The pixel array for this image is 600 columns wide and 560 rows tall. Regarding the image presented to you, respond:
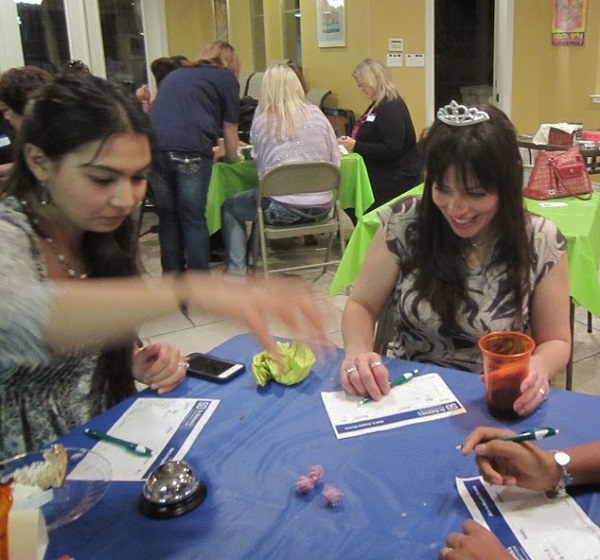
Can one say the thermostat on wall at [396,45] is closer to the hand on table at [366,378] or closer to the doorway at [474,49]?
Result: the doorway at [474,49]

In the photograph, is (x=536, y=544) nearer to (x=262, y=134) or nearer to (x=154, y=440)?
(x=154, y=440)

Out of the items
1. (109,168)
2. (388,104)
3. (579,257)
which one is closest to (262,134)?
(388,104)

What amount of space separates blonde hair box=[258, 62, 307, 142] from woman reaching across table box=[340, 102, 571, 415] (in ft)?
7.55

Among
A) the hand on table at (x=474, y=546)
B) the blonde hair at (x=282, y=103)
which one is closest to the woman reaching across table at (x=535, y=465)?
the hand on table at (x=474, y=546)

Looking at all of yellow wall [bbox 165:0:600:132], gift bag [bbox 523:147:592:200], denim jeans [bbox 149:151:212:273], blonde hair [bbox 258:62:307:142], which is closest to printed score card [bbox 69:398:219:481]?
gift bag [bbox 523:147:592:200]

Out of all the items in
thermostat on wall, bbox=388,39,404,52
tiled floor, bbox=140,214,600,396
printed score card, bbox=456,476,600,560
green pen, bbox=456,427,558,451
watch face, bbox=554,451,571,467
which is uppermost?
thermostat on wall, bbox=388,39,404,52

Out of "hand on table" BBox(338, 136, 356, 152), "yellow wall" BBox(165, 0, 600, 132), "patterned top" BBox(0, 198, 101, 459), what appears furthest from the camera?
"yellow wall" BBox(165, 0, 600, 132)

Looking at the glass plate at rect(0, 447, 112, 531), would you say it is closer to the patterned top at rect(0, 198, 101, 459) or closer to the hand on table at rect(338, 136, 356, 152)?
the patterned top at rect(0, 198, 101, 459)

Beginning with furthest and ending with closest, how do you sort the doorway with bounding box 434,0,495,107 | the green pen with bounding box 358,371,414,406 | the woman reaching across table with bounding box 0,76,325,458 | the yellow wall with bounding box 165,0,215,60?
the yellow wall with bounding box 165,0,215,60 < the doorway with bounding box 434,0,495,107 < the green pen with bounding box 358,371,414,406 < the woman reaching across table with bounding box 0,76,325,458

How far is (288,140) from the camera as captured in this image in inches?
154

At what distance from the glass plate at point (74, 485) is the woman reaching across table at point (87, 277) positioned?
16 cm

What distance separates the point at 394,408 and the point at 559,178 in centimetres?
190

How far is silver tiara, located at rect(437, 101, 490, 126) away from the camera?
1.52 meters

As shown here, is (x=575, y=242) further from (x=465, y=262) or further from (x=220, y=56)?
(x=220, y=56)
